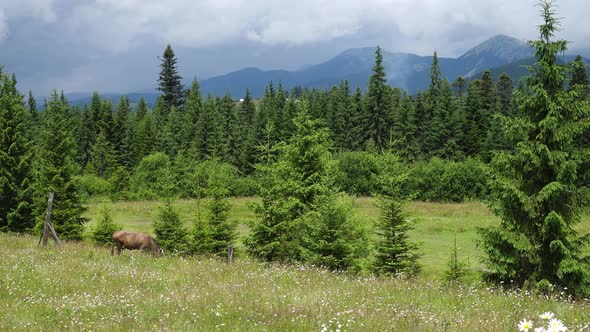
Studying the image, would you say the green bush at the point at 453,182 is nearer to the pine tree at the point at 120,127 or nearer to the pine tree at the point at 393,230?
the pine tree at the point at 393,230

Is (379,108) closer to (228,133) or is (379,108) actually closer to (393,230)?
(228,133)

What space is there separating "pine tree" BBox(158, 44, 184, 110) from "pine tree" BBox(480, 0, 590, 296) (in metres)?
108

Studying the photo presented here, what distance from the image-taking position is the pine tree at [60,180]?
3200 centimetres

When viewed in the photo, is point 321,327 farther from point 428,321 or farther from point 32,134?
point 32,134

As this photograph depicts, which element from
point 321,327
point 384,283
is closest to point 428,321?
point 321,327

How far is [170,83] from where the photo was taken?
4670 inches

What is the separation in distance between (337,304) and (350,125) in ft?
273

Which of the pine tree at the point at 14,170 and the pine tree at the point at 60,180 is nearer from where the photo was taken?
the pine tree at the point at 60,180

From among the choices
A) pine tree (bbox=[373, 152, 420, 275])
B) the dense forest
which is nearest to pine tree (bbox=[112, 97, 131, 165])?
the dense forest

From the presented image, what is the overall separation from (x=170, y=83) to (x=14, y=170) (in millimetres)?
88029

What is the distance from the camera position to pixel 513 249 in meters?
15.1

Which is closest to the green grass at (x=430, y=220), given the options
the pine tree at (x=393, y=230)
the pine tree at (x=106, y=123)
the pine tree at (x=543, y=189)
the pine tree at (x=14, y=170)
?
the pine tree at (x=393, y=230)

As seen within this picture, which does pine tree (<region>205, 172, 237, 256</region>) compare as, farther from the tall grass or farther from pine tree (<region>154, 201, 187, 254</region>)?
the tall grass

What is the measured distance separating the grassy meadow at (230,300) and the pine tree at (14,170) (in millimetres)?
21437
